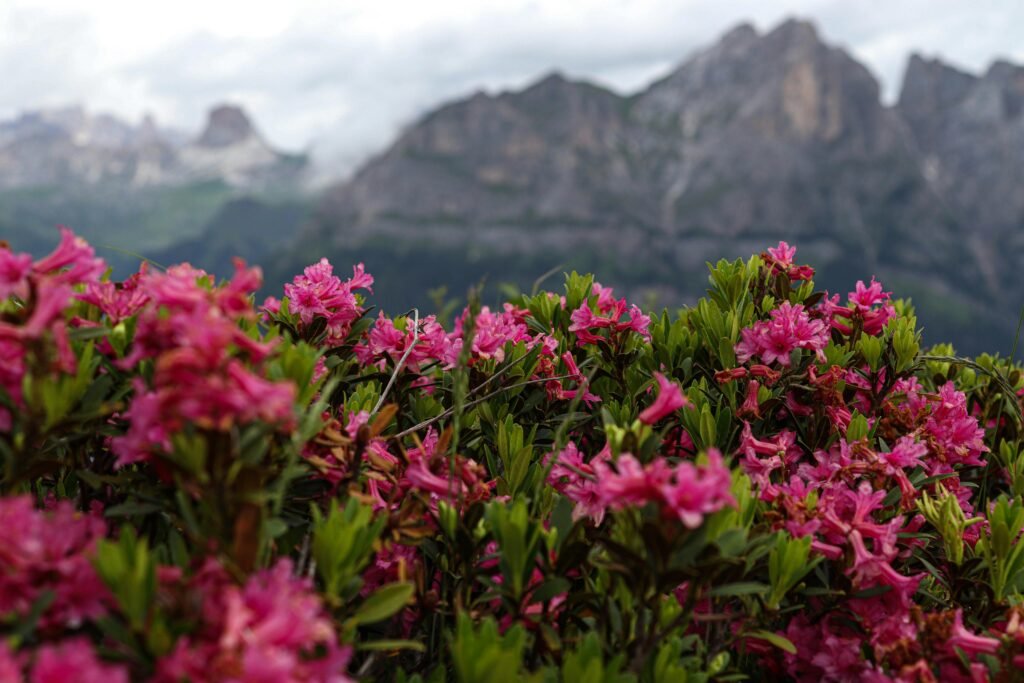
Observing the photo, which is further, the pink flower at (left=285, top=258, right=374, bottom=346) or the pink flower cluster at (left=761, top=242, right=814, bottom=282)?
the pink flower cluster at (left=761, top=242, right=814, bottom=282)

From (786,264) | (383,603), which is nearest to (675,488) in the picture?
(383,603)

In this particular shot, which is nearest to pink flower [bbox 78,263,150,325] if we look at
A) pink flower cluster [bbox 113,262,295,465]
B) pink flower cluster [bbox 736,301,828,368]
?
pink flower cluster [bbox 113,262,295,465]

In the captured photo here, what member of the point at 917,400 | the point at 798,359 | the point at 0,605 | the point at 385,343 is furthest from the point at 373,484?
the point at 917,400

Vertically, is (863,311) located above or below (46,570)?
below

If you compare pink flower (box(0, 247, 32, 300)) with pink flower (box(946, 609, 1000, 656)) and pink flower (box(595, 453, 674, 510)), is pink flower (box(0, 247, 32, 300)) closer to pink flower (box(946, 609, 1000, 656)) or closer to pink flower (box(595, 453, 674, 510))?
pink flower (box(595, 453, 674, 510))

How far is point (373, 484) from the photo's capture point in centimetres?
239

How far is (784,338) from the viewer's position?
3107mm

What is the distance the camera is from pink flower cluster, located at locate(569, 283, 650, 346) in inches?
129

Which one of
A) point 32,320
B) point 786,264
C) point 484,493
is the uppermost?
point 32,320

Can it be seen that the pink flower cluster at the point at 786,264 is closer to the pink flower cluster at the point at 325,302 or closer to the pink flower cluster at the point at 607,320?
the pink flower cluster at the point at 607,320

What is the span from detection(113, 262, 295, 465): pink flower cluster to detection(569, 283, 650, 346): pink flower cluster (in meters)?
1.89

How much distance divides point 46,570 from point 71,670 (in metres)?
0.32

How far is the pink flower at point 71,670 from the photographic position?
50.8 inches

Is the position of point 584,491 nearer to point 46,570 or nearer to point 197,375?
point 197,375
